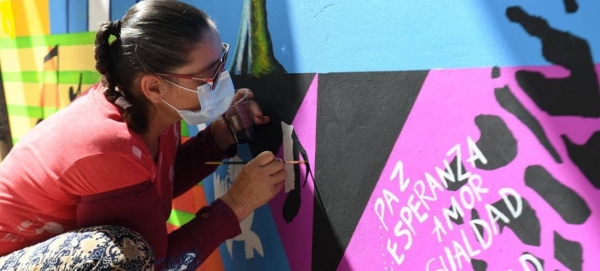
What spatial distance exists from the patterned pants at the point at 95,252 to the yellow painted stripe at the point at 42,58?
1169 mm

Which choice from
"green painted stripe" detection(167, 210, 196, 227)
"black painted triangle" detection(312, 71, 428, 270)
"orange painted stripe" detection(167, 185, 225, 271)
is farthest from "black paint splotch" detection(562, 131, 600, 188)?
"green painted stripe" detection(167, 210, 196, 227)

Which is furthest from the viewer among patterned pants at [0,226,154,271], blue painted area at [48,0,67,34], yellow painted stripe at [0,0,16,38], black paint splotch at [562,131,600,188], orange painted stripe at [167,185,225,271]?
yellow painted stripe at [0,0,16,38]

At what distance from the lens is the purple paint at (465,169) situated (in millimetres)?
996

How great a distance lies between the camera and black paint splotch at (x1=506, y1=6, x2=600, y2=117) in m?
0.96

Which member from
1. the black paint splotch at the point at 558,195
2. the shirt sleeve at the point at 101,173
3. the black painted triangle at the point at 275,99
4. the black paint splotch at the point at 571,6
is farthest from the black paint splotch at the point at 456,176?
the shirt sleeve at the point at 101,173

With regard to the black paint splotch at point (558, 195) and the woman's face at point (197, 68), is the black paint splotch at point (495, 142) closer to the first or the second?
the black paint splotch at point (558, 195)

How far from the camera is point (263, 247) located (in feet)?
5.67

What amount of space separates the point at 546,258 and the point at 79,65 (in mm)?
2075

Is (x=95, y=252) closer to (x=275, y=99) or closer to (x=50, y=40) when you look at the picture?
(x=275, y=99)

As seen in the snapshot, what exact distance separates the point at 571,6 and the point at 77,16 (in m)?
2.10

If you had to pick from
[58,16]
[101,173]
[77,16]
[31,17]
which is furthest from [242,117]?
[31,17]

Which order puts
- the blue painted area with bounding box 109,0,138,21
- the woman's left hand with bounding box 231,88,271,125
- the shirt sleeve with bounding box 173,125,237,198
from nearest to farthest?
1. the woman's left hand with bounding box 231,88,271,125
2. the shirt sleeve with bounding box 173,125,237,198
3. the blue painted area with bounding box 109,0,138,21

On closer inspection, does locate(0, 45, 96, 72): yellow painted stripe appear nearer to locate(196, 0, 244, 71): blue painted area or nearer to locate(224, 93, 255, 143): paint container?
locate(196, 0, 244, 71): blue painted area

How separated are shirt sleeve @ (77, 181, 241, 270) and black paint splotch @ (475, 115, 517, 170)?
2.17ft
